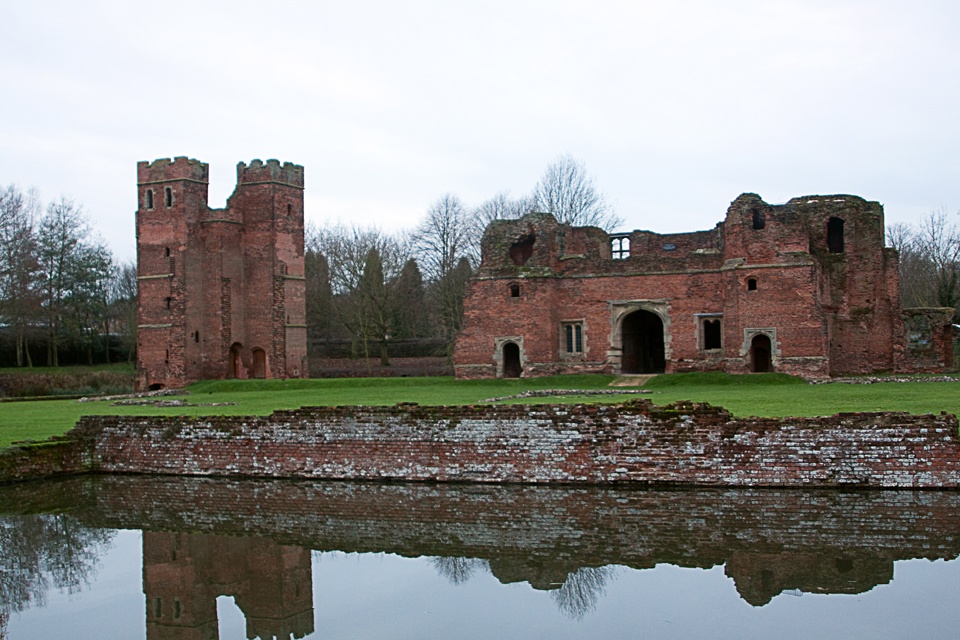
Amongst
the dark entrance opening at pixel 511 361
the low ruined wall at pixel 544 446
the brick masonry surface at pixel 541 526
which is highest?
the dark entrance opening at pixel 511 361

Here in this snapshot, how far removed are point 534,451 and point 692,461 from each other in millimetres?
2515

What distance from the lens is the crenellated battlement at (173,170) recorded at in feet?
135

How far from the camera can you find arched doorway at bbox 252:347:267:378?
42844 millimetres

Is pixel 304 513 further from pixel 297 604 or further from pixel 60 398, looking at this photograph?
pixel 60 398

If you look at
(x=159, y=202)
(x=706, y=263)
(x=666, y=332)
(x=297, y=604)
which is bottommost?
(x=297, y=604)

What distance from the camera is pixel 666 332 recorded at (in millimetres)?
33625

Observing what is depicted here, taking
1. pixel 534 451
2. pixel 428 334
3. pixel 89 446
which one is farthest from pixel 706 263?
pixel 428 334

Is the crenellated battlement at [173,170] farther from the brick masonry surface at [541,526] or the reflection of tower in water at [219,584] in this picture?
the reflection of tower in water at [219,584]

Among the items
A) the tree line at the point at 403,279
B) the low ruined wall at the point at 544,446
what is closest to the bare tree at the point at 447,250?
the tree line at the point at 403,279

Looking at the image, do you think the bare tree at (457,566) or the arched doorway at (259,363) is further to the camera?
the arched doorway at (259,363)

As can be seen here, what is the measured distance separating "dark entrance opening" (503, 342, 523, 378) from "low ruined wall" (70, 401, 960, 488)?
17.9 metres

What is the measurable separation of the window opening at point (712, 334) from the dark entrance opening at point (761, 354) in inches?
55.2

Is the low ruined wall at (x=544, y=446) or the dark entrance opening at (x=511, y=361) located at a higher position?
the dark entrance opening at (x=511, y=361)

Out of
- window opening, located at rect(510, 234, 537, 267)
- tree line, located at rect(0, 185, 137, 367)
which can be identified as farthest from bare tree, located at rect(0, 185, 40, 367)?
window opening, located at rect(510, 234, 537, 267)
